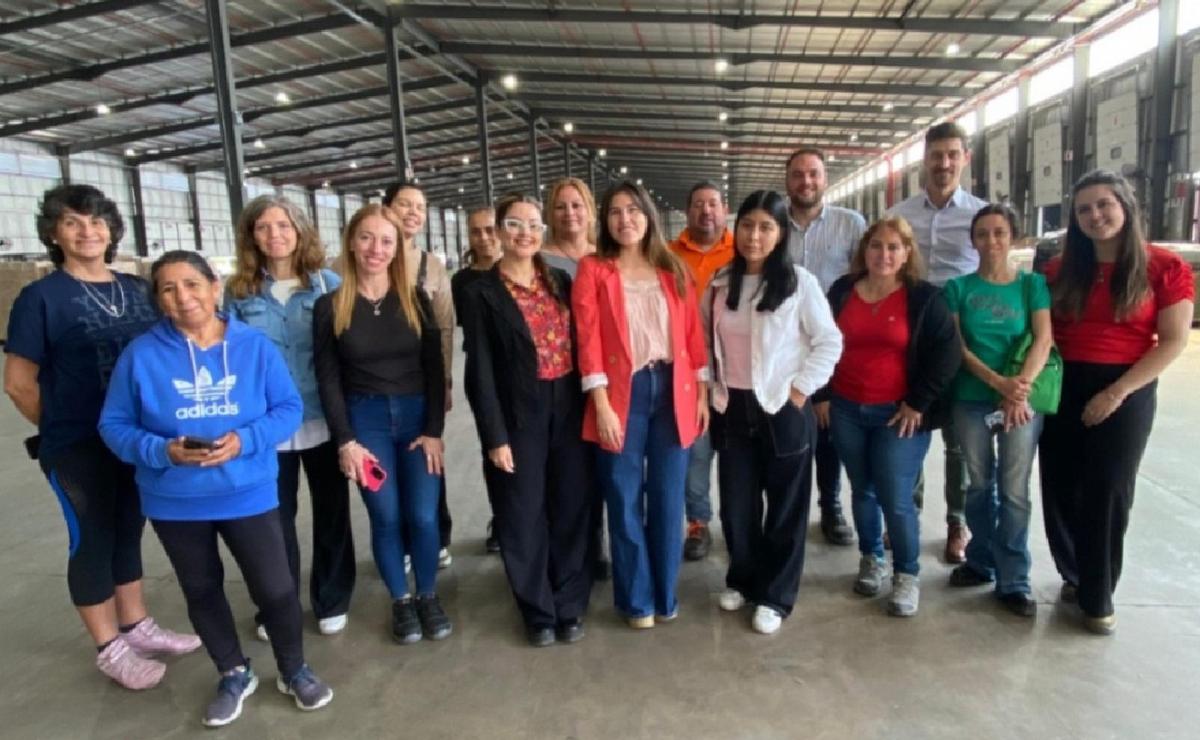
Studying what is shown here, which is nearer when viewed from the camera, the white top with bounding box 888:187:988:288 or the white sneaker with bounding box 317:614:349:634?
the white sneaker with bounding box 317:614:349:634

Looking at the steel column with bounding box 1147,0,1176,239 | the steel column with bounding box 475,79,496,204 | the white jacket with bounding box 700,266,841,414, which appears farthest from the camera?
the steel column with bounding box 475,79,496,204

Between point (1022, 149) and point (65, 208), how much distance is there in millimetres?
16324

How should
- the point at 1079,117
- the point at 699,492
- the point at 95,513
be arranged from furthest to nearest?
the point at 1079,117 < the point at 699,492 < the point at 95,513

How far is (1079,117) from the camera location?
1223cm

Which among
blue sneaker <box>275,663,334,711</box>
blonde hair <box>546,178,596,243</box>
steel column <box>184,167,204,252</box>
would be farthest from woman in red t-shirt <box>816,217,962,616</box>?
steel column <box>184,167,204,252</box>

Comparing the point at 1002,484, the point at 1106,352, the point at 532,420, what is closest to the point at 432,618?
the point at 532,420

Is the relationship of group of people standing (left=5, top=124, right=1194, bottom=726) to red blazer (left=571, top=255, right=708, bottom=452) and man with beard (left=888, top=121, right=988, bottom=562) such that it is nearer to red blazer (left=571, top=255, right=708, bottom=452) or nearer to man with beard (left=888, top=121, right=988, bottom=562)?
red blazer (left=571, top=255, right=708, bottom=452)

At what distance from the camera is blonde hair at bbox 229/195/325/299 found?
7.47 feet

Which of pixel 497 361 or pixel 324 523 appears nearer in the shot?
pixel 497 361

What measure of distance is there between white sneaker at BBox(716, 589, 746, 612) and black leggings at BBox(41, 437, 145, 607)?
6.72ft

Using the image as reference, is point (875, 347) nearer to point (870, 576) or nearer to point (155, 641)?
point (870, 576)

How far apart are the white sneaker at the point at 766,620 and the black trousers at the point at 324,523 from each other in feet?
4.86

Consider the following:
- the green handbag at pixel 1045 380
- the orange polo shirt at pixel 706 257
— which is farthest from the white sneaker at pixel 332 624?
the green handbag at pixel 1045 380

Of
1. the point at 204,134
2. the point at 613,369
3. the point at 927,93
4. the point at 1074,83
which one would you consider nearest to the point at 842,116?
the point at 927,93
